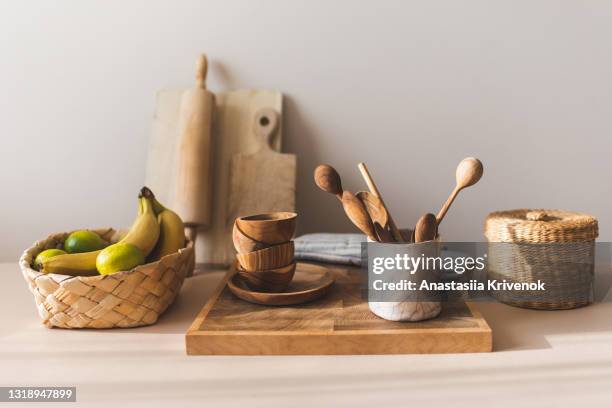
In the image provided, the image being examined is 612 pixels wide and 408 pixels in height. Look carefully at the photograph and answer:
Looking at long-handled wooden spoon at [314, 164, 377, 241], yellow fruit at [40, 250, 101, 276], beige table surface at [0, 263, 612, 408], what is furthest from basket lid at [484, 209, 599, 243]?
yellow fruit at [40, 250, 101, 276]

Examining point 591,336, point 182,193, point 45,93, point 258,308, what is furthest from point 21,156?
point 591,336

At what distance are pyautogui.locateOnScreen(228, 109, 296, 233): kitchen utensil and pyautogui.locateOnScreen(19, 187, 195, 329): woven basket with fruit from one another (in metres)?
0.27

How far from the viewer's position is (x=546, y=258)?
2.60ft

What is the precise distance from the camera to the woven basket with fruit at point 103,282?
0.72 m

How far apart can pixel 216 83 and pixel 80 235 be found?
443mm

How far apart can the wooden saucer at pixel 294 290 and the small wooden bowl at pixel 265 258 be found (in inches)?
1.6

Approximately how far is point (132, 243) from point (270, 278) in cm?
23

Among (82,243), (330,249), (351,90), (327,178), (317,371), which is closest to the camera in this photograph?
(317,371)

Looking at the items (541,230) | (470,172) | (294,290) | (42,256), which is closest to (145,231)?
(42,256)

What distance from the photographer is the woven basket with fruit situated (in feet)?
2.37

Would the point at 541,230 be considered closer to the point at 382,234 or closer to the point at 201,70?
the point at 382,234

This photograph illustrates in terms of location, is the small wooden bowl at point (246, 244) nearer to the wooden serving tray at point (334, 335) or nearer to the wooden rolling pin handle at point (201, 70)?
the wooden serving tray at point (334, 335)

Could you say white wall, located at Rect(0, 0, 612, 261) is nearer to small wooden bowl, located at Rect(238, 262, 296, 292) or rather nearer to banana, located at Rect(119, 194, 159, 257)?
banana, located at Rect(119, 194, 159, 257)

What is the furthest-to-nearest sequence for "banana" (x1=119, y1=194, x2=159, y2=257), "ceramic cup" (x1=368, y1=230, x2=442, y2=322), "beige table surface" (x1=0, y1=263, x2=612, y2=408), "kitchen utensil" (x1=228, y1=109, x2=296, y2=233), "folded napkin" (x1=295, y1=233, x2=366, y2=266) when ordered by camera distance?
"kitchen utensil" (x1=228, y1=109, x2=296, y2=233) → "folded napkin" (x1=295, y1=233, x2=366, y2=266) → "banana" (x1=119, y1=194, x2=159, y2=257) → "ceramic cup" (x1=368, y1=230, x2=442, y2=322) → "beige table surface" (x1=0, y1=263, x2=612, y2=408)
